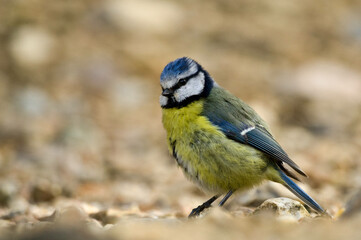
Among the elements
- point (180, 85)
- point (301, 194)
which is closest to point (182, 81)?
point (180, 85)

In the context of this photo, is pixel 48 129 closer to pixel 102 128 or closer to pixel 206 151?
pixel 102 128

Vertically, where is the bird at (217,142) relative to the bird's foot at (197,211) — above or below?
above

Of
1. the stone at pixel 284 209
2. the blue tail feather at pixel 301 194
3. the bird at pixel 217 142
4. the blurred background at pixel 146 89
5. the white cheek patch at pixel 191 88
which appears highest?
the blurred background at pixel 146 89

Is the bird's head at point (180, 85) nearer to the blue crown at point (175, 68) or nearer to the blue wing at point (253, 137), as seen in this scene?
the blue crown at point (175, 68)

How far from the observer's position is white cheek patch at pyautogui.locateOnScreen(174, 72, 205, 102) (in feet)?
13.4

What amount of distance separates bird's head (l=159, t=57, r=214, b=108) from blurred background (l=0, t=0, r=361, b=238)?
0.83 m

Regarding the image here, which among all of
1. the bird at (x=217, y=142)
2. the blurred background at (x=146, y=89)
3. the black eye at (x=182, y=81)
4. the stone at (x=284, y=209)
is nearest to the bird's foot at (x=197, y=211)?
the bird at (x=217, y=142)

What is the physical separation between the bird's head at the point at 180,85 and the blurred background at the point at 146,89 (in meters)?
0.83

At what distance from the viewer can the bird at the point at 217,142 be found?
380 centimetres

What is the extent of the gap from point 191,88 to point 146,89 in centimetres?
372

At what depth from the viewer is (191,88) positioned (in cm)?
418

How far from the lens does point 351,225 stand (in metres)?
2.69

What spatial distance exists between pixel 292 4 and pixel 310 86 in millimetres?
2703

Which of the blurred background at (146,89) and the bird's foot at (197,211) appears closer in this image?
the bird's foot at (197,211)
